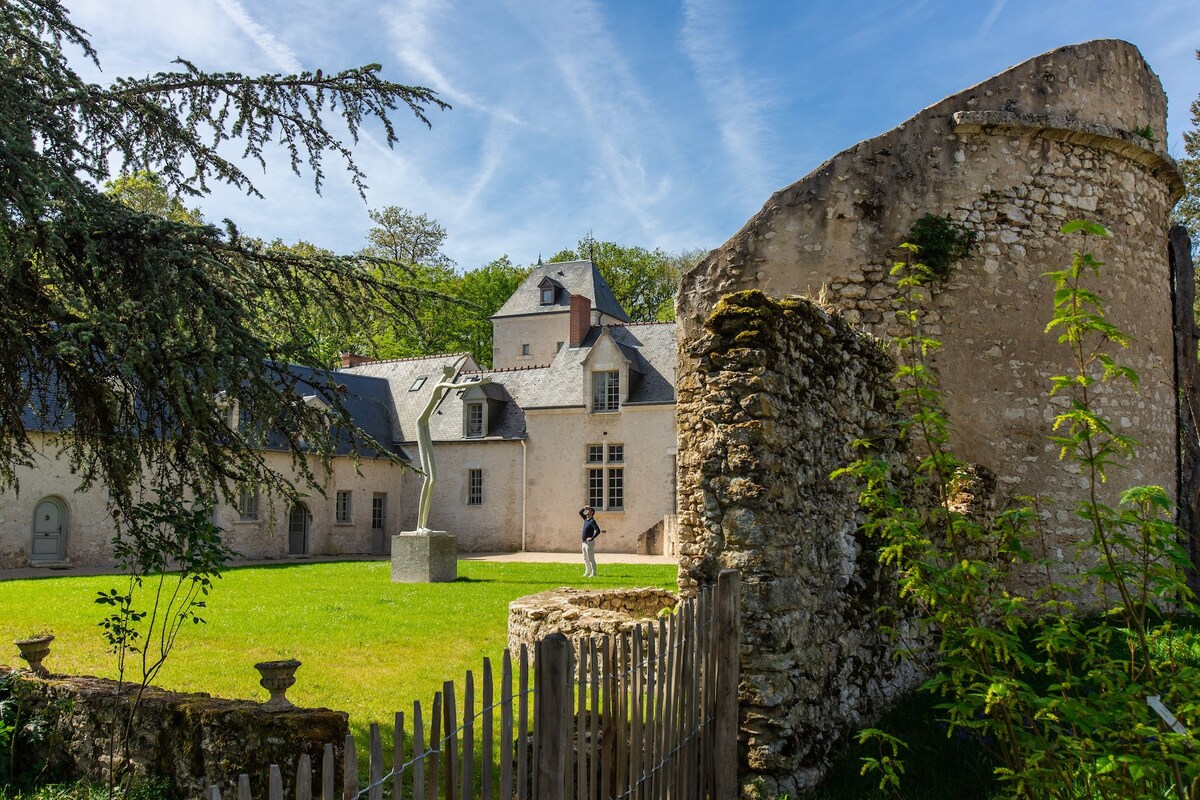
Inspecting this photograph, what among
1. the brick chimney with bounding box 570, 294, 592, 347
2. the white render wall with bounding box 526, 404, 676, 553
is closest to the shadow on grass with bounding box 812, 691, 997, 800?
the white render wall with bounding box 526, 404, 676, 553

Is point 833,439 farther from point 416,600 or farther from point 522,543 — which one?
point 522,543

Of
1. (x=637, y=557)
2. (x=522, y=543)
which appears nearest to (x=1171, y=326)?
(x=637, y=557)

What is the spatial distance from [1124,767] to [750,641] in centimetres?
200

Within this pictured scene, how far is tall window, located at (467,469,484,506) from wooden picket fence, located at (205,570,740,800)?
24.2 meters

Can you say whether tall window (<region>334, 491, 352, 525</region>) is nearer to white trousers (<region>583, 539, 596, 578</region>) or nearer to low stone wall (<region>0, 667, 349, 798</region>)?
white trousers (<region>583, 539, 596, 578</region>)

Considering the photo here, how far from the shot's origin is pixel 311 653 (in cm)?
919

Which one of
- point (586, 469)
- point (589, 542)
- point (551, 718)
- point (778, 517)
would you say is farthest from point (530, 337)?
point (551, 718)

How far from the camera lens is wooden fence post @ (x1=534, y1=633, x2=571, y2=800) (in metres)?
2.89

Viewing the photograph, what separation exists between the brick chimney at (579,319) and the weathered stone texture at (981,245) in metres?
22.6

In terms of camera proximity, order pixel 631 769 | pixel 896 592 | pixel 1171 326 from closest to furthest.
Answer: pixel 631 769
pixel 896 592
pixel 1171 326

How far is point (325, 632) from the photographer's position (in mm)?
10555

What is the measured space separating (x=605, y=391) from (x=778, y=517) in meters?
23.0

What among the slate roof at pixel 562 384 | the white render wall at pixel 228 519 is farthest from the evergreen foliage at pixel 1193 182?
the white render wall at pixel 228 519

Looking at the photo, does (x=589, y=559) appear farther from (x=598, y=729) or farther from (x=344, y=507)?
(x=598, y=729)
